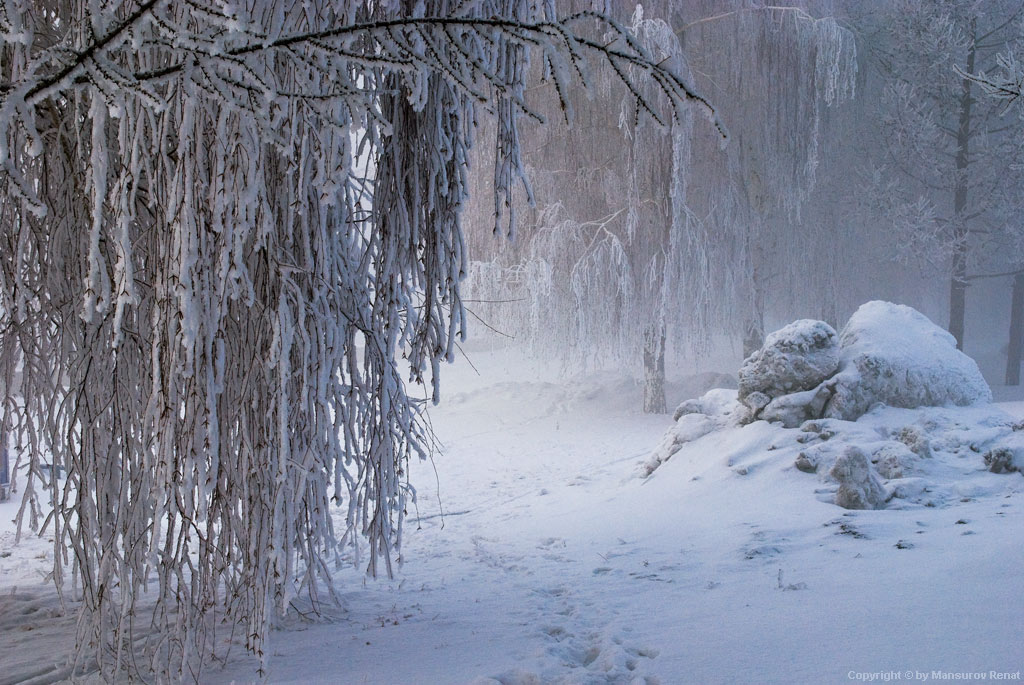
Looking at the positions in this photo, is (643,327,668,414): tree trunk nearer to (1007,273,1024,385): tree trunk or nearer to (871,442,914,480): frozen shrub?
(871,442,914,480): frozen shrub

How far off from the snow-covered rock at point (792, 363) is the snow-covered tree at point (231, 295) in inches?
144

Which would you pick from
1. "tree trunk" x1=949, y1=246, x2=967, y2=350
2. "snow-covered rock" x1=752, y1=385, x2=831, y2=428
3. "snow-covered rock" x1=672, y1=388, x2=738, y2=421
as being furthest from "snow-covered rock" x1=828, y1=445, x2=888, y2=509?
"tree trunk" x1=949, y1=246, x2=967, y2=350

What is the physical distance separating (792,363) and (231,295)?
15.4 ft

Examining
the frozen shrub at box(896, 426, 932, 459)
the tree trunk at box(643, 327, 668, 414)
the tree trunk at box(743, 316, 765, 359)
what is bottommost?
the tree trunk at box(643, 327, 668, 414)

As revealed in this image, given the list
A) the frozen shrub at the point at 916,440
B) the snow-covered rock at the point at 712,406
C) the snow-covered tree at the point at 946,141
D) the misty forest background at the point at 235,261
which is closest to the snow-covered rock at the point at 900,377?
the frozen shrub at the point at 916,440

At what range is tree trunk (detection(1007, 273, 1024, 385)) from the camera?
13.2 m

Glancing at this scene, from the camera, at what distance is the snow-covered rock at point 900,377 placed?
18.1ft

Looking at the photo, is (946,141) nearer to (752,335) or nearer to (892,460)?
(752,335)

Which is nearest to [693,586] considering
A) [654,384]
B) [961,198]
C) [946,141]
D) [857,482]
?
[857,482]

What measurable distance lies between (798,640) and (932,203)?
40.1ft

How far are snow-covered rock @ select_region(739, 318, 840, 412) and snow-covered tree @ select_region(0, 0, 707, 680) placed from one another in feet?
12.0

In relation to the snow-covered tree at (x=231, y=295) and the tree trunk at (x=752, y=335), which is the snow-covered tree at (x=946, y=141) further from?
the snow-covered tree at (x=231, y=295)

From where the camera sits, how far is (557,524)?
504 cm

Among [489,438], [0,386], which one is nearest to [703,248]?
[489,438]
